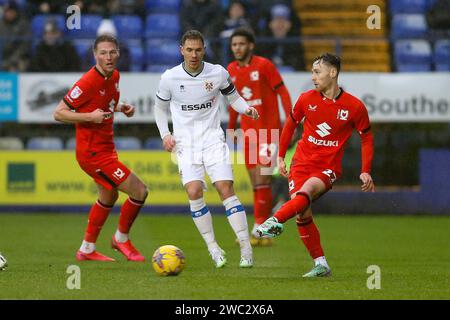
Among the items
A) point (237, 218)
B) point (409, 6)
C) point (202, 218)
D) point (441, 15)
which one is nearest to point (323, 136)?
point (237, 218)

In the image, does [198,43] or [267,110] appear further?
[267,110]

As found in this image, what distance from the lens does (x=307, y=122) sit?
9203mm

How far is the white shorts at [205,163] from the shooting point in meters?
9.73

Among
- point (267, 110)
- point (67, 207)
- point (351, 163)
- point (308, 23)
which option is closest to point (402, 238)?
point (267, 110)

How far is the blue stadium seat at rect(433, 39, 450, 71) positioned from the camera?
57.9 ft

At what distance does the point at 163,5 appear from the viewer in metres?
19.7

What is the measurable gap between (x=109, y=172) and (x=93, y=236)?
0.66 metres

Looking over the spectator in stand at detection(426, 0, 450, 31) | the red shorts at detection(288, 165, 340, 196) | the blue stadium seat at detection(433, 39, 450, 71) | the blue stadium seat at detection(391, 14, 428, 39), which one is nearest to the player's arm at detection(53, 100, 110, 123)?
the red shorts at detection(288, 165, 340, 196)

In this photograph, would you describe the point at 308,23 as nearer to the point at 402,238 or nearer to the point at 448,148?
the point at 448,148

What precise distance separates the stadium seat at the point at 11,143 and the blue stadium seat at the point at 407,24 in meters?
7.16

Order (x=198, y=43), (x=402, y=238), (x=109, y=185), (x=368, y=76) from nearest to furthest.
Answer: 1. (x=198, y=43)
2. (x=109, y=185)
3. (x=402, y=238)
4. (x=368, y=76)

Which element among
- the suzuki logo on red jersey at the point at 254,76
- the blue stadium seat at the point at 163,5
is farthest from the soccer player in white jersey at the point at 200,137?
the blue stadium seat at the point at 163,5

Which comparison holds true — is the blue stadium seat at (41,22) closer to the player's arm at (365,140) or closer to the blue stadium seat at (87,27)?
the blue stadium seat at (87,27)
